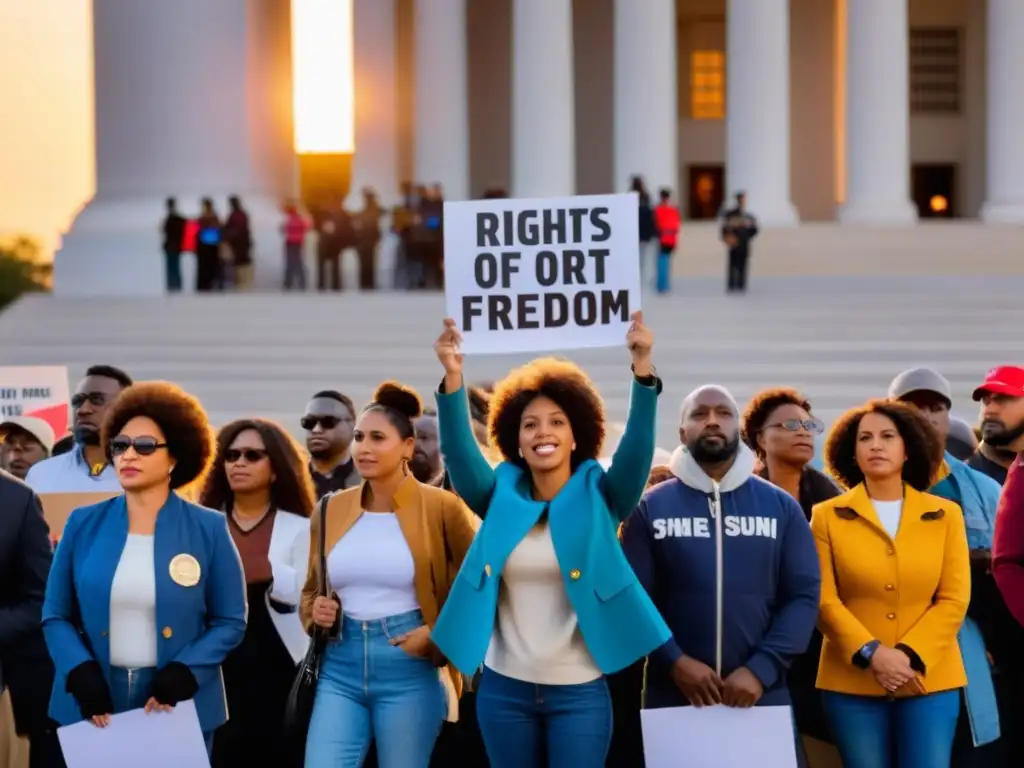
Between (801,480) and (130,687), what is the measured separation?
11.1ft

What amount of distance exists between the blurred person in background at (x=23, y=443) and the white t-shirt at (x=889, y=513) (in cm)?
559

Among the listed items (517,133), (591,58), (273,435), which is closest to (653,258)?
(517,133)

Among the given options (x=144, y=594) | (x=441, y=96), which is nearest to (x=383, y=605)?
(x=144, y=594)

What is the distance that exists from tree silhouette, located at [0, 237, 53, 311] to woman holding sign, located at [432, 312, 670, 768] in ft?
306

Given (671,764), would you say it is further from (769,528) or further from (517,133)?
(517,133)

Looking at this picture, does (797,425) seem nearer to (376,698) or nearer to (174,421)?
(376,698)

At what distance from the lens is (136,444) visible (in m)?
8.05

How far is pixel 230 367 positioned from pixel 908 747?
855 inches

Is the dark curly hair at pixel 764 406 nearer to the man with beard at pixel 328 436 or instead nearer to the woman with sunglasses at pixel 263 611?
the woman with sunglasses at pixel 263 611

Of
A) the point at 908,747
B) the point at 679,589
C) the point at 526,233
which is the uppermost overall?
the point at 526,233

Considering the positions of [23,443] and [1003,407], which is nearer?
[1003,407]

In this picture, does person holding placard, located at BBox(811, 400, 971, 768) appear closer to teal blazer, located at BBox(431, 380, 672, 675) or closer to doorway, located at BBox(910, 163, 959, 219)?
teal blazer, located at BBox(431, 380, 672, 675)

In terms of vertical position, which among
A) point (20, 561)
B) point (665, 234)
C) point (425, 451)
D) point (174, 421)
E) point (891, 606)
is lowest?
point (891, 606)

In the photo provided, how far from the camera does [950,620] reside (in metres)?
8.49
